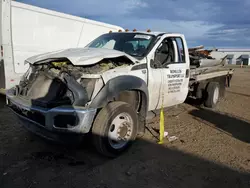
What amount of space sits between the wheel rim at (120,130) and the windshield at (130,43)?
131 cm

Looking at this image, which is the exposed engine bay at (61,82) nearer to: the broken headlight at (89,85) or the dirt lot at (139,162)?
the broken headlight at (89,85)

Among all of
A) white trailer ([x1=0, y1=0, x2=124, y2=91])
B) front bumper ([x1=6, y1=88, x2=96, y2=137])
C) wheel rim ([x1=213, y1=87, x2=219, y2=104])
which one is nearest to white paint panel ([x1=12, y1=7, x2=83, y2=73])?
white trailer ([x1=0, y1=0, x2=124, y2=91])

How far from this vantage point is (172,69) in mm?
4656

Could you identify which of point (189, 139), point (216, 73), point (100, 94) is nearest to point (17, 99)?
point (100, 94)

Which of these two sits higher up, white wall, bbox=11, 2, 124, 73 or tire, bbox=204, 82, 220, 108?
white wall, bbox=11, 2, 124, 73

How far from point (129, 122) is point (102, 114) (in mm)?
647

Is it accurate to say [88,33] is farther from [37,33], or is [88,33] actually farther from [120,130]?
[120,130]

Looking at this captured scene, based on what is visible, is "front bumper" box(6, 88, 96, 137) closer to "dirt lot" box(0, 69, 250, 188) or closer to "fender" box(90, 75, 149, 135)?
"fender" box(90, 75, 149, 135)

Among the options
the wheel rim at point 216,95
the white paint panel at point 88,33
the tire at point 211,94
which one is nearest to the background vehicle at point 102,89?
the tire at point 211,94

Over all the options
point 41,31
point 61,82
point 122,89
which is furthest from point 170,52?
point 41,31

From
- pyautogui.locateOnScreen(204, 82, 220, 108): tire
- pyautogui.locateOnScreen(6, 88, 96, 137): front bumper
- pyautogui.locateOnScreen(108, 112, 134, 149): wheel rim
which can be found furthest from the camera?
pyautogui.locateOnScreen(204, 82, 220, 108): tire

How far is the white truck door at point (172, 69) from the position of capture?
452cm

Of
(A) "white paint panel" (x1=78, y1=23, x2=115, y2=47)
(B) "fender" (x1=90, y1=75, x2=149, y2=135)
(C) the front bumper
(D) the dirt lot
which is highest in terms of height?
(A) "white paint panel" (x1=78, y1=23, x2=115, y2=47)

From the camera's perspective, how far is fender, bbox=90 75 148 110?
3099 mm
